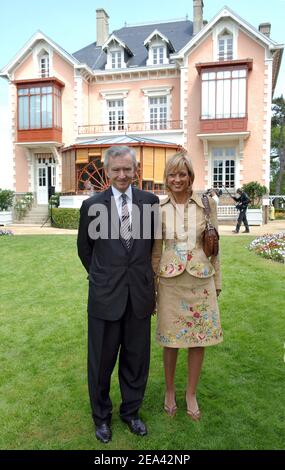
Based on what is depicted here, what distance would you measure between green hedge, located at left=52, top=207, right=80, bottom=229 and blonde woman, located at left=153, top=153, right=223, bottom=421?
1579cm

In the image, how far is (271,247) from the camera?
33.7 ft

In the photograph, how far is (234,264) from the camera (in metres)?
8.95

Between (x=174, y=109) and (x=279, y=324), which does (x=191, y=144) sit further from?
(x=279, y=324)

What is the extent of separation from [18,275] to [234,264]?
4.61m

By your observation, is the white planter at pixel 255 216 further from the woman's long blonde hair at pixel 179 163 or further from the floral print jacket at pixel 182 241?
the woman's long blonde hair at pixel 179 163

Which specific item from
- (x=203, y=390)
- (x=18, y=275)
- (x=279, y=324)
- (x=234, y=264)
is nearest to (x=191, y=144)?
(x=234, y=264)

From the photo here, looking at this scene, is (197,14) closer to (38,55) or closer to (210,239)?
(38,55)

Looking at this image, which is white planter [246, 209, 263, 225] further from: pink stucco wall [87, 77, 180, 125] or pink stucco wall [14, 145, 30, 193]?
pink stucco wall [14, 145, 30, 193]

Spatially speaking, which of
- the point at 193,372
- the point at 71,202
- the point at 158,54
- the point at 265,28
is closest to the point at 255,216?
the point at 71,202

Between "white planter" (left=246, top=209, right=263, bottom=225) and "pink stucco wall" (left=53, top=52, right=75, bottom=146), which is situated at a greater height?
"pink stucco wall" (left=53, top=52, right=75, bottom=146)

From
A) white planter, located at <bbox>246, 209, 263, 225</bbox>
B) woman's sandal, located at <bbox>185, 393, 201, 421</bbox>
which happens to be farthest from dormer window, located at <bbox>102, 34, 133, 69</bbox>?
woman's sandal, located at <bbox>185, 393, 201, 421</bbox>

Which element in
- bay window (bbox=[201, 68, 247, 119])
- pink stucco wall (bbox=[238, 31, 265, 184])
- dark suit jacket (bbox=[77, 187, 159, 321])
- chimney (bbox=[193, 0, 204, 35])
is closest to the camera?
dark suit jacket (bbox=[77, 187, 159, 321])

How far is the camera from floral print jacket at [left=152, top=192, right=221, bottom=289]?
3.04 m
